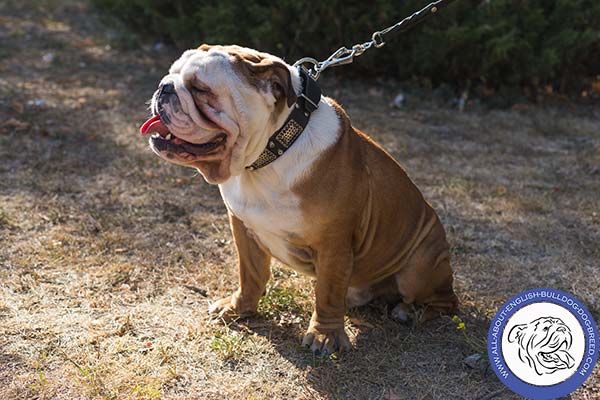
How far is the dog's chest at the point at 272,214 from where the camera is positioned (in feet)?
10.3

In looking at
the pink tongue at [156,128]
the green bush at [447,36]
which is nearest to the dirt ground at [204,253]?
the green bush at [447,36]

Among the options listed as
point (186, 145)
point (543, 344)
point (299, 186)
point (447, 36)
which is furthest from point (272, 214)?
point (447, 36)

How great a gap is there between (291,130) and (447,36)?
4900 mm

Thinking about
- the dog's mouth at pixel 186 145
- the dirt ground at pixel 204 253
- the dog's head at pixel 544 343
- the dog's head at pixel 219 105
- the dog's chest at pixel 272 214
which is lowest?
Answer: the dirt ground at pixel 204 253

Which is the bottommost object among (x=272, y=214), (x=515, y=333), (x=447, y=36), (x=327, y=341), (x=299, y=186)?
(x=327, y=341)

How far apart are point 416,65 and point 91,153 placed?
3.87 meters

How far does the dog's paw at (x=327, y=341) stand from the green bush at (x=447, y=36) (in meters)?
4.79

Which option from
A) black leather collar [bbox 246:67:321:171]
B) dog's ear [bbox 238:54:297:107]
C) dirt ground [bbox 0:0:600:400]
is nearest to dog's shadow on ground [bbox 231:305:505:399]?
dirt ground [bbox 0:0:600:400]

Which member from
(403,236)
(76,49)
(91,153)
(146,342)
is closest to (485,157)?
(403,236)

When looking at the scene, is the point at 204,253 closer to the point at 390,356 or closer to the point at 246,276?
the point at 246,276

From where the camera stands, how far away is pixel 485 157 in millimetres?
6383

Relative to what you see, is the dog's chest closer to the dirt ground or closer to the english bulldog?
the english bulldog

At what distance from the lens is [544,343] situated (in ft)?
9.69

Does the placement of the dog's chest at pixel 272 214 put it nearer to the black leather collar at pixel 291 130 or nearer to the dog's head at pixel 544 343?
the black leather collar at pixel 291 130
